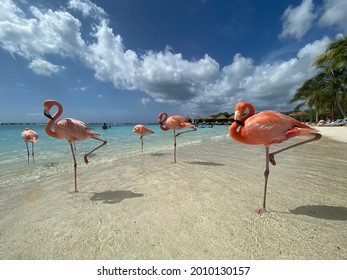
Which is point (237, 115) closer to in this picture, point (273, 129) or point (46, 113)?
point (273, 129)

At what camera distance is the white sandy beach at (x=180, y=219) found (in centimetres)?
228

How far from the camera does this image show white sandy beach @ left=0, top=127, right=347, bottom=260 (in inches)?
89.7

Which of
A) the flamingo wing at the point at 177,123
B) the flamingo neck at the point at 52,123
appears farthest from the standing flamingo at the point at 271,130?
the flamingo wing at the point at 177,123

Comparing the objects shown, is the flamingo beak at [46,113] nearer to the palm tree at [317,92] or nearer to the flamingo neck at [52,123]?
the flamingo neck at [52,123]

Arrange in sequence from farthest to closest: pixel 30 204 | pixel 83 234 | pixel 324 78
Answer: pixel 324 78 → pixel 30 204 → pixel 83 234

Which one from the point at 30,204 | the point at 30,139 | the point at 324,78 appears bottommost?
the point at 30,204

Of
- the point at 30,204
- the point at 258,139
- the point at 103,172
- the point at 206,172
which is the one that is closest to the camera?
the point at 258,139

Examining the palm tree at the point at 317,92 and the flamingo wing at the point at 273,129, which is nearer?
the flamingo wing at the point at 273,129

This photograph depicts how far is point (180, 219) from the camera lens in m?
2.99

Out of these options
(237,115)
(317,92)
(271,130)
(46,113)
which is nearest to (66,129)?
(46,113)

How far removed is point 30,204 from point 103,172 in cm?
249
